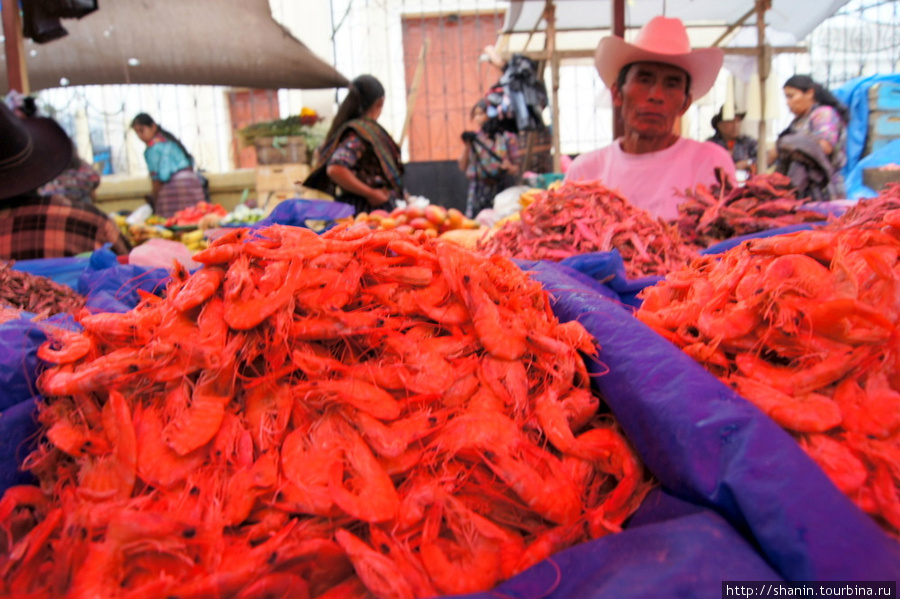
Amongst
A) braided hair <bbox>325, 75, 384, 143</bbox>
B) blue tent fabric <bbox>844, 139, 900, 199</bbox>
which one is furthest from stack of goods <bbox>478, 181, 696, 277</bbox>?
blue tent fabric <bbox>844, 139, 900, 199</bbox>

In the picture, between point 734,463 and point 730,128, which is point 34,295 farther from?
point 730,128

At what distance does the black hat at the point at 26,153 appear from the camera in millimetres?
2557

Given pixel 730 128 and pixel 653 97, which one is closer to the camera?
pixel 653 97

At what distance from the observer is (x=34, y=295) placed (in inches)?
66.8

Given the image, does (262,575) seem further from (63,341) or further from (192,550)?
(63,341)

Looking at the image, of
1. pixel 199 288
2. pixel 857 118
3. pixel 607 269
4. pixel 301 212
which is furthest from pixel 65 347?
Answer: pixel 857 118

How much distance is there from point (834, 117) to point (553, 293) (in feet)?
17.7

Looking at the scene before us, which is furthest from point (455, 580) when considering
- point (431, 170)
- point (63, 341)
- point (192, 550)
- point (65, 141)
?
point (431, 170)

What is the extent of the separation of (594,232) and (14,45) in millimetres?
3576

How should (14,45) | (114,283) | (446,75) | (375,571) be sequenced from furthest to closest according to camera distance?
(446,75)
(14,45)
(114,283)
(375,571)

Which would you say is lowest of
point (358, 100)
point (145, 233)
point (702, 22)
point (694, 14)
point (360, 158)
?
point (145, 233)

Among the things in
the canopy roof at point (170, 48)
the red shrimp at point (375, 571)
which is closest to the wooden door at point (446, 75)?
the canopy roof at point (170, 48)

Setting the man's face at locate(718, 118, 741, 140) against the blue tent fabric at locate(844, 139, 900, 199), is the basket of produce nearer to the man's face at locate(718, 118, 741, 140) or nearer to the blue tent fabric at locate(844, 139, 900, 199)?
the man's face at locate(718, 118, 741, 140)

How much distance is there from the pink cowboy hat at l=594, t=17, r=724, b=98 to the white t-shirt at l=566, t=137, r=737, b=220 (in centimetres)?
43
